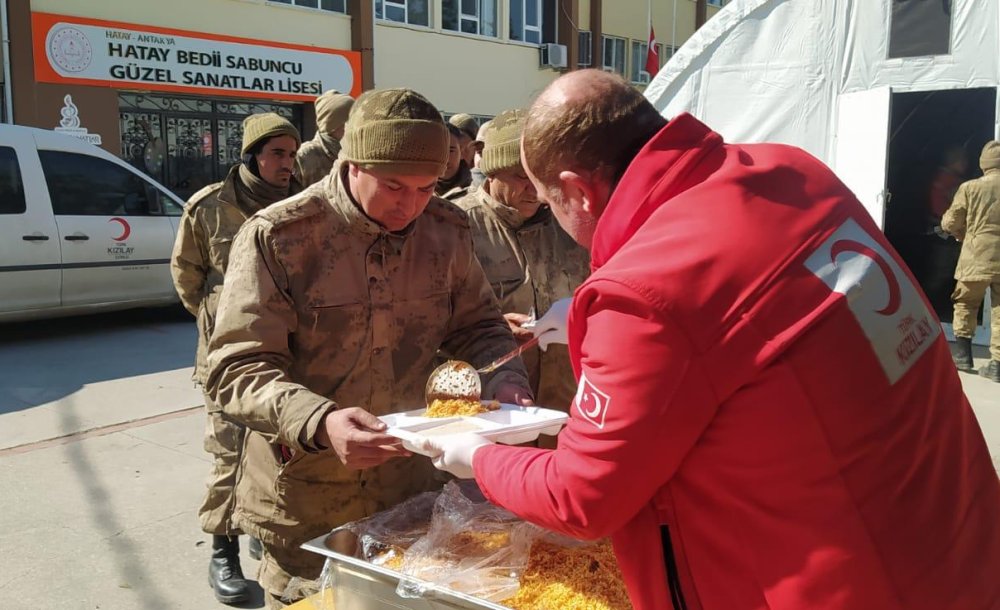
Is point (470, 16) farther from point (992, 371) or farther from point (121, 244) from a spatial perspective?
point (992, 371)

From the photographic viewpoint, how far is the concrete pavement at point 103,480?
383 centimetres

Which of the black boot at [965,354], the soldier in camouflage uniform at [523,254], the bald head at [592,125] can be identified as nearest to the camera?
the bald head at [592,125]

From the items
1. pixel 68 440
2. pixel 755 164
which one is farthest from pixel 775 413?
pixel 68 440

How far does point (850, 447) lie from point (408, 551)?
0.96 metres

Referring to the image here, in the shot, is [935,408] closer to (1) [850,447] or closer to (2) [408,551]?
(1) [850,447]

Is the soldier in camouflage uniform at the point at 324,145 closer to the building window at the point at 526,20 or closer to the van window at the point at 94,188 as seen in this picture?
the van window at the point at 94,188

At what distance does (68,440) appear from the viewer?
564cm

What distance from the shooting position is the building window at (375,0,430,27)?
17.8 metres

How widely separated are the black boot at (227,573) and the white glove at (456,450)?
7.77ft

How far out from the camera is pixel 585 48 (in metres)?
22.5

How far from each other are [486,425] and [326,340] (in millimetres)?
Answer: 539

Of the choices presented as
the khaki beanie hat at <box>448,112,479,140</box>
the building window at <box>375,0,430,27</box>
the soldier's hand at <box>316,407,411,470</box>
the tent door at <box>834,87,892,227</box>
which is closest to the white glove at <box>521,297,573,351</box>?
the soldier's hand at <box>316,407,411,470</box>

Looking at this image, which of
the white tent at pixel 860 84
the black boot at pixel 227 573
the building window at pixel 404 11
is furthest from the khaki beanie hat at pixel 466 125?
the building window at pixel 404 11

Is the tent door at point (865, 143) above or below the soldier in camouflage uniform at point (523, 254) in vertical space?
above
